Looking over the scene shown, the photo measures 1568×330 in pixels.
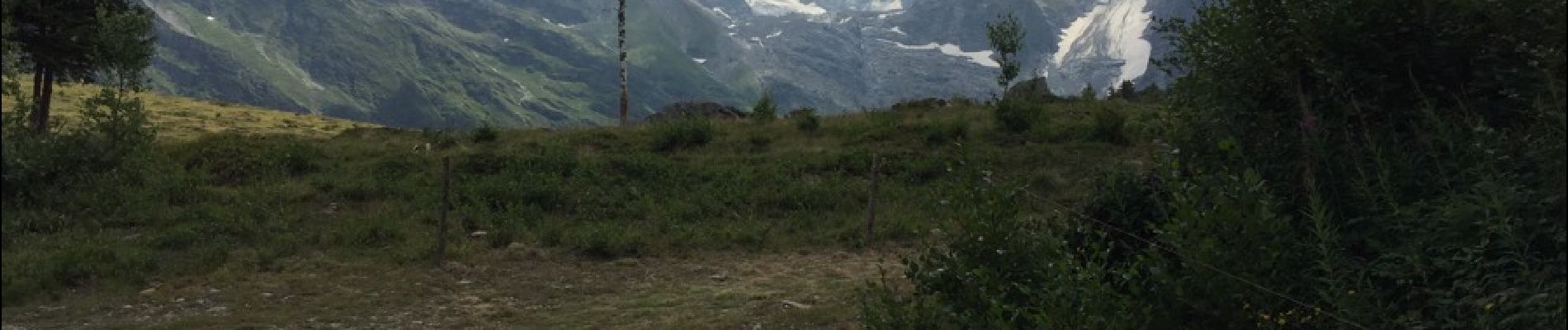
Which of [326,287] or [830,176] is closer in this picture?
[326,287]

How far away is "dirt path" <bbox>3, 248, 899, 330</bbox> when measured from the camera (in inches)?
500

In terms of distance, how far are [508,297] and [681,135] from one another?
625 inches

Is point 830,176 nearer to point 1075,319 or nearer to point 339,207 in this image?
point 339,207

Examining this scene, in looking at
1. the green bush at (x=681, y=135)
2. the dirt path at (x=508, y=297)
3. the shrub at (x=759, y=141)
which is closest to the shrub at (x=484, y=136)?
the green bush at (x=681, y=135)

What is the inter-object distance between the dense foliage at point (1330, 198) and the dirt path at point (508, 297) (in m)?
5.18

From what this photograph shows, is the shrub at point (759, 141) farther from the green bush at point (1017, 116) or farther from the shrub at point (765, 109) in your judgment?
the green bush at point (1017, 116)

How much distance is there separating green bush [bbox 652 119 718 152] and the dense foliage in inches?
888

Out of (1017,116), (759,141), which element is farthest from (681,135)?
(1017,116)

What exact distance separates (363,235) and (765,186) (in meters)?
9.97

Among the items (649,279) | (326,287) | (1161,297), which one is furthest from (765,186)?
(1161,297)

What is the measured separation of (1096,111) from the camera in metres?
29.1

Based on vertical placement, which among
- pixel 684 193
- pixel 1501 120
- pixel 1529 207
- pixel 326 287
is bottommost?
pixel 326 287

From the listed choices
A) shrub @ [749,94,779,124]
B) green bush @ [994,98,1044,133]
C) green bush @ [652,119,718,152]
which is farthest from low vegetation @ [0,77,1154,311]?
shrub @ [749,94,779,124]

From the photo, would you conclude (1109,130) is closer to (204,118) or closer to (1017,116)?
(1017,116)
